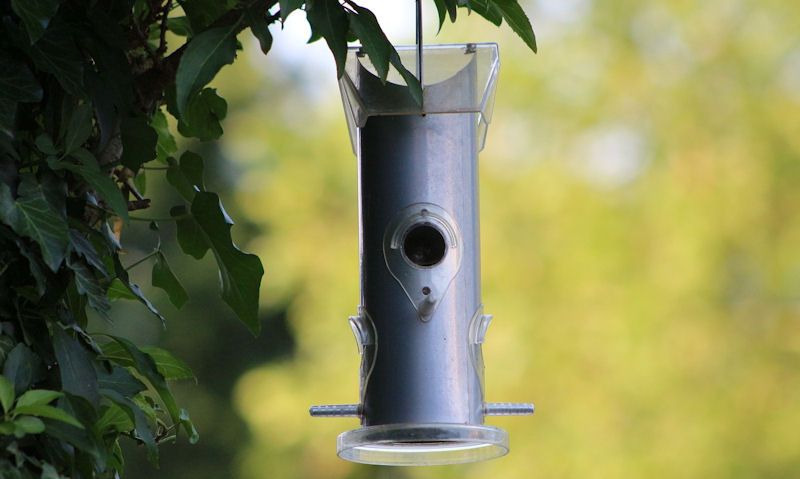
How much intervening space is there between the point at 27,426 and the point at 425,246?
4.16 feet

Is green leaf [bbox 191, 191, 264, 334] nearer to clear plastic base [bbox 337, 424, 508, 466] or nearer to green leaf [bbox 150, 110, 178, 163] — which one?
green leaf [bbox 150, 110, 178, 163]

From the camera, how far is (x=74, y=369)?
5.10ft

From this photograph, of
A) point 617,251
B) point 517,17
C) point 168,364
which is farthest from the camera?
point 617,251

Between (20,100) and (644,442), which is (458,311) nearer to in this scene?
(20,100)

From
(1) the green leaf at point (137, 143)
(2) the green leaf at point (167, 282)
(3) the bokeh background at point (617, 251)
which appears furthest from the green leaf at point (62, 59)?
(3) the bokeh background at point (617, 251)

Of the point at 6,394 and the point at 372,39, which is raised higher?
the point at 372,39

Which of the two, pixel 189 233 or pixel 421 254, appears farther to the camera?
pixel 421 254

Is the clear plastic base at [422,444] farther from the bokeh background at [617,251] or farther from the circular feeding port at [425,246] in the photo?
the bokeh background at [617,251]

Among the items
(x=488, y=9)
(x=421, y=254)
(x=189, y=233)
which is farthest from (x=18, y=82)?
(x=421, y=254)

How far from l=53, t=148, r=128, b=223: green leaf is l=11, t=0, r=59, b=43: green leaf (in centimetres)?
18

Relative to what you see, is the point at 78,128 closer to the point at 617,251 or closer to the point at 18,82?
the point at 18,82

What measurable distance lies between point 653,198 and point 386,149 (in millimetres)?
4601

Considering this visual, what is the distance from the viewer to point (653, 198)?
6.89 meters

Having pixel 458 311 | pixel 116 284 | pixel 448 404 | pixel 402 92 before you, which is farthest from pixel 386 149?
pixel 116 284
